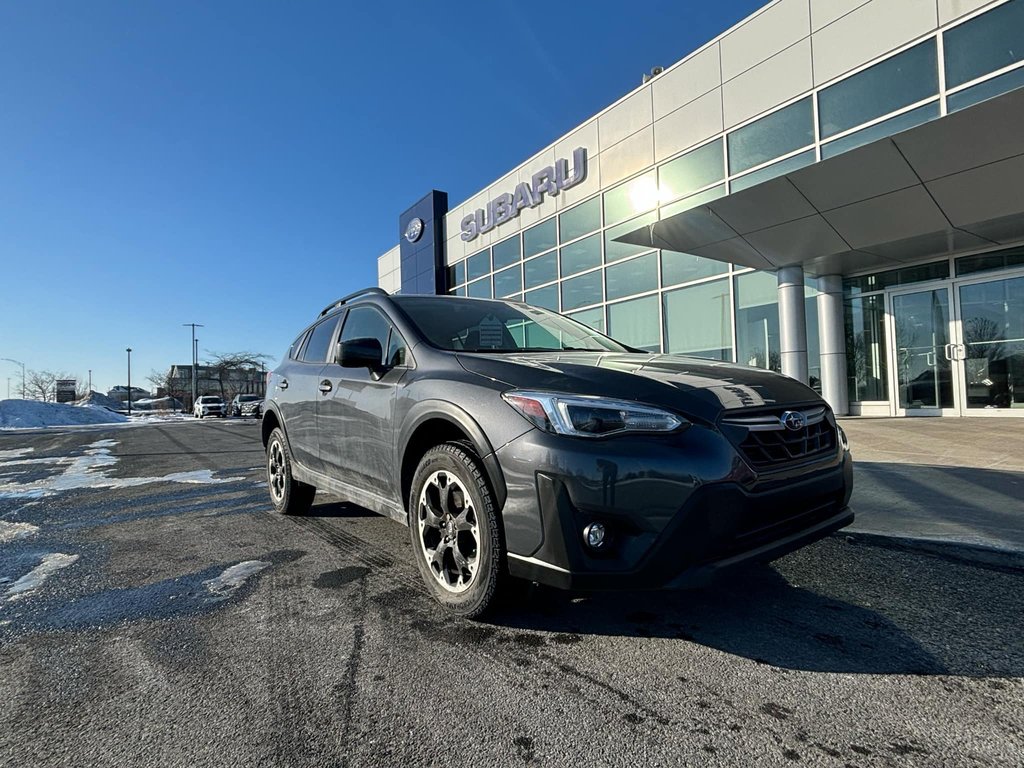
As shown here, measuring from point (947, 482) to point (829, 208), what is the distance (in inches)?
246

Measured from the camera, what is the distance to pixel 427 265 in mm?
25297

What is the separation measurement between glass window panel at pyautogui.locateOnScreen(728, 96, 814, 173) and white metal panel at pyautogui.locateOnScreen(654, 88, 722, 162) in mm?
689

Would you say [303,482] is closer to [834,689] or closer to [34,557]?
[34,557]

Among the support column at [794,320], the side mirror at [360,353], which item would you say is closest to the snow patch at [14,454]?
the side mirror at [360,353]

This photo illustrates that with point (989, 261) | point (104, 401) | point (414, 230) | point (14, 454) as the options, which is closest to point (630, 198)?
point (989, 261)

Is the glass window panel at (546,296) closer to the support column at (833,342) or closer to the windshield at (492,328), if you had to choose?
the support column at (833,342)

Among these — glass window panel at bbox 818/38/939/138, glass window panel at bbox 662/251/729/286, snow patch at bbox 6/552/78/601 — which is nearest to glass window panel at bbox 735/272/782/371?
glass window panel at bbox 662/251/729/286

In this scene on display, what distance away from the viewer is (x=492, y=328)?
3.59 metres

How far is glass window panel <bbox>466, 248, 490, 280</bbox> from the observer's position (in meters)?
21.7

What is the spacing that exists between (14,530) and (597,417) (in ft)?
16.4

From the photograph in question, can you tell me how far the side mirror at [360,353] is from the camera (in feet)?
10.3

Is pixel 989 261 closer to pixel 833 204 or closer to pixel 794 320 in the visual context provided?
pixel 794 320

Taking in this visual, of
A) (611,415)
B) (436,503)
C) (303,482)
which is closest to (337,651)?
(436,503)

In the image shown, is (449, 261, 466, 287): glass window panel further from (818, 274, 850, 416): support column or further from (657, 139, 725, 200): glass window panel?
(818, 274, 850, 416): support column
